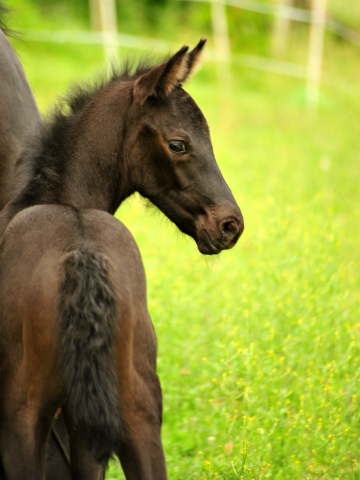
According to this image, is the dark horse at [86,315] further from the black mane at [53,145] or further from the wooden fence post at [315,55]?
the wooden fence post at [315,55]

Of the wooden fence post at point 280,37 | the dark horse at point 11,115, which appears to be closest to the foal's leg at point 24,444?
the dark horse at point 11,115

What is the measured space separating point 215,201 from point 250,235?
4877 millimetres

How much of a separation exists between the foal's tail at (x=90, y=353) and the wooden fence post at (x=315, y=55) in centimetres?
1255

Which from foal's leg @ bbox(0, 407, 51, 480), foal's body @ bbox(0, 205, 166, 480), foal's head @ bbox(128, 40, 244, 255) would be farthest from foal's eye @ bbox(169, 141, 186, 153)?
foal's leg @ bbox(0, 407, 51, 480)

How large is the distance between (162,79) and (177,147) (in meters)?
0.33

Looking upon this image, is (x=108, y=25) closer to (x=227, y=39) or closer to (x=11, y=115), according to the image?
(x=227, y=39)

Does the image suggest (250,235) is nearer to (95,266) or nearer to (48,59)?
(95,266)

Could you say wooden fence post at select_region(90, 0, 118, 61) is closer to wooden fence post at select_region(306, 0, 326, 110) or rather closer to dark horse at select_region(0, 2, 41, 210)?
wooden fence post at select_region(306, 0, 326, 110)

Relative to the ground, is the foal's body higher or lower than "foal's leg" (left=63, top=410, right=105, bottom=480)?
higher

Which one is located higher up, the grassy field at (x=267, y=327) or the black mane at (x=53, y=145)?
the black mane at (x=53, y=145)

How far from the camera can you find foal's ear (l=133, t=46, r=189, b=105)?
2.64 metres

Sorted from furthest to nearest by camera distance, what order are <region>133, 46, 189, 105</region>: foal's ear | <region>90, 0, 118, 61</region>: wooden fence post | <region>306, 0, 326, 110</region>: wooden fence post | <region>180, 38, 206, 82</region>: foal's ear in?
<region>306, 0, 326, 110</region>: wooden fence post
<region>90, 0, 118, 61</region>: wooden fence post
<region>180, 38, 206, 82</region>: foal's ear
<region>133, 46, 189, 105</region>: foal's ear

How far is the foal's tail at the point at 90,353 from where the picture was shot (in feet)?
6.54

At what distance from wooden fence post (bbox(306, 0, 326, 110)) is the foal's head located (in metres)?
11.6
